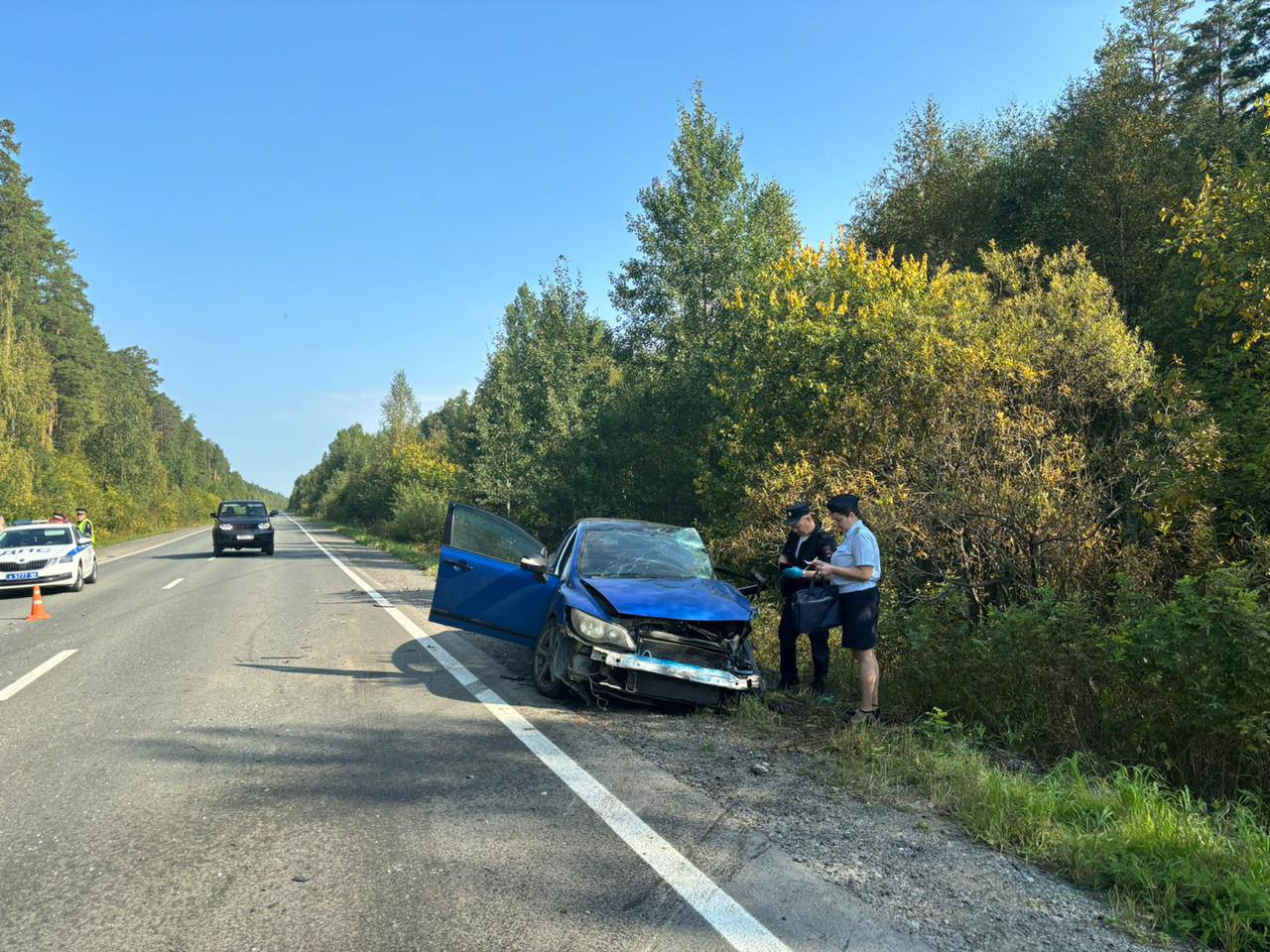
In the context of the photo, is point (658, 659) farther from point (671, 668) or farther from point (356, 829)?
point (356, 829)

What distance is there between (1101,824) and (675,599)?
3.39 m

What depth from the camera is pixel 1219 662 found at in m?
4.88

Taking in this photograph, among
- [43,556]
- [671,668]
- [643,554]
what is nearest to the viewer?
[671,668]

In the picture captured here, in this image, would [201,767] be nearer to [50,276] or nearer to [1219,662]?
[1219,662]

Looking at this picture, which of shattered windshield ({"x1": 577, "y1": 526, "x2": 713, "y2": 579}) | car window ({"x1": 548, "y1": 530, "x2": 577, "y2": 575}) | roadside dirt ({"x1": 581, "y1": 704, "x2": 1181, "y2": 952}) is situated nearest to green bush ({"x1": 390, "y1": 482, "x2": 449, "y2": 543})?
car window ({"x1": 548, "y1": 530, "x2": 577, "y2": 575})

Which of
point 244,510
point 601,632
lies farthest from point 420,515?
point 601,632

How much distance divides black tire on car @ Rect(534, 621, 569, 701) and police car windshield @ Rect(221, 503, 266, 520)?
2492cm

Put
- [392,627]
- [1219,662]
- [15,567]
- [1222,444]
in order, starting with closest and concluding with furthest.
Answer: [1219,662], [1222,444], [392,627], [15,567]

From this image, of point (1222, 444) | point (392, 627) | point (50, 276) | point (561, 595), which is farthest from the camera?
point (50, 276)

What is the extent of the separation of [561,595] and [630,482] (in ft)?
42.1

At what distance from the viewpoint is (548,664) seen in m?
7.05

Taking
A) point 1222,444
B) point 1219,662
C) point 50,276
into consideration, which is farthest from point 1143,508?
point 50,276

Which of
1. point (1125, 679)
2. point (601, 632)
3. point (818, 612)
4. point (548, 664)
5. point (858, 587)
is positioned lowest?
point (548, 664)

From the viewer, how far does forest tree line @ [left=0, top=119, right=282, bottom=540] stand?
36.7 metres
